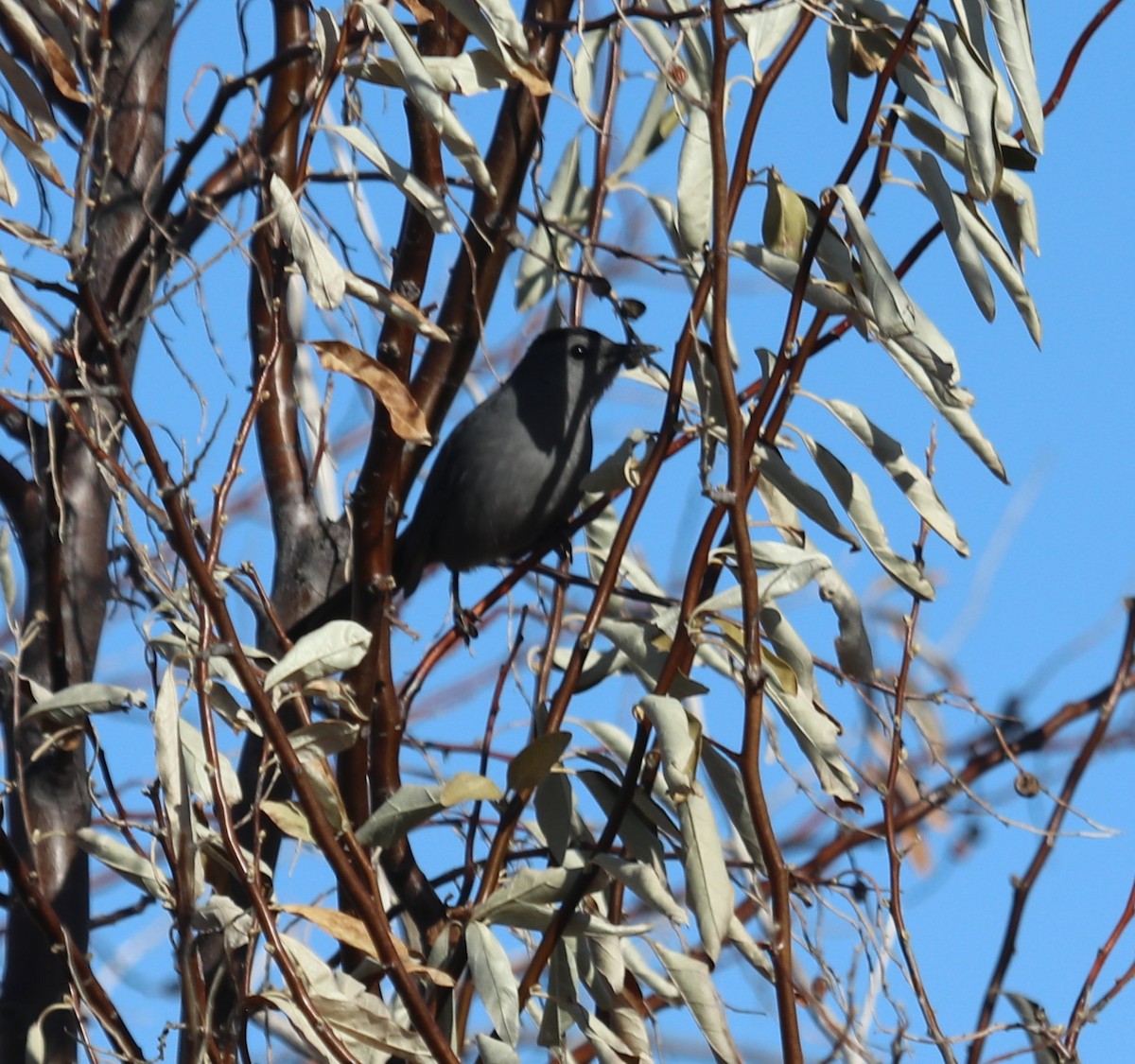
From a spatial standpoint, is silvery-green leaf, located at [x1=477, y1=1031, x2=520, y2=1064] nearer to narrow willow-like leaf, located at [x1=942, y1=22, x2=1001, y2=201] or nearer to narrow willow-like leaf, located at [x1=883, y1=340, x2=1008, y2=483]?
narrow willow-like leaf, located at [x1=883, y1=340, x2=1008, y2=483]

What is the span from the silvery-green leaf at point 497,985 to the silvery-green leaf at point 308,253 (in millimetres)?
886

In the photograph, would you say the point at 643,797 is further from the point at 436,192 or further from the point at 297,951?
the point at 436,192

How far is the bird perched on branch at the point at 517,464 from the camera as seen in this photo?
16.2 feet

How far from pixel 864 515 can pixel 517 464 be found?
258 cm

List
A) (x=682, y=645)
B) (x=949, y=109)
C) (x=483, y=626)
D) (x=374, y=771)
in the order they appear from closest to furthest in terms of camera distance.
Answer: (x=682, y=645) → (x=949, y=109) → (x=374, y=771) → (x=483, y=626)

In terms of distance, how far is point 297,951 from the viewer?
7.32 feet

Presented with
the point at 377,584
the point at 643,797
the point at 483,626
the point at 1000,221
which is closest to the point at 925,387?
the point at 1000,221

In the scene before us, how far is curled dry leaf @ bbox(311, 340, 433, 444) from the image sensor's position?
7.61 ft

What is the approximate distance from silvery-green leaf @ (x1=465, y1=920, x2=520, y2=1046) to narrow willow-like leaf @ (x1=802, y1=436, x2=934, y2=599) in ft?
2.74

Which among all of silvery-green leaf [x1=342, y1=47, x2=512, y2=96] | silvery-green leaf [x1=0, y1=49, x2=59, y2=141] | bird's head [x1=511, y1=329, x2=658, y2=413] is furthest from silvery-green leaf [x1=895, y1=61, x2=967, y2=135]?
bird's head [x1=511, y1=329, x2=658, y2=413]

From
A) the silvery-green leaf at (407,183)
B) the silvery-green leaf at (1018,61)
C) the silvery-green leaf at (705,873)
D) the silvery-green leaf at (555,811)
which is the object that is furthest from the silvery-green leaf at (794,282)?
the silvery-green leaf at (555,811)

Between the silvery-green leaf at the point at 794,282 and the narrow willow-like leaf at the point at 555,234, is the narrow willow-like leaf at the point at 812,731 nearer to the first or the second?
the silvery-green leaf at the point at 794,282

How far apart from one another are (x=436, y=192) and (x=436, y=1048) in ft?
4.44

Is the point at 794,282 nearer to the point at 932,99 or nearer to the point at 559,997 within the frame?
the point at 932,99
